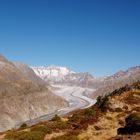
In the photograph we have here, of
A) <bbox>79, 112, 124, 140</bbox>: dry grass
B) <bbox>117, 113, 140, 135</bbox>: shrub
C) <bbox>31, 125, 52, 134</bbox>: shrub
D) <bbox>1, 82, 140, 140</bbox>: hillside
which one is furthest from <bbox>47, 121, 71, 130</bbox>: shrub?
<bbox>117, 113, 140, 135</bbox>: shrub

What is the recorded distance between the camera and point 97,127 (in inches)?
1836

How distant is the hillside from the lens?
40.9 metres

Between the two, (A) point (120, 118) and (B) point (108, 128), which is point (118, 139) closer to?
(B) point (108, 128)

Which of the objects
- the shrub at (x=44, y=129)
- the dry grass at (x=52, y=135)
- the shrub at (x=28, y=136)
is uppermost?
the shrub at (x=44, y=129)

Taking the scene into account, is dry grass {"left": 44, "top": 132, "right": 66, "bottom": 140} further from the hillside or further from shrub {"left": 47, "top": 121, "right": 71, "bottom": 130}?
shrub {"left": 47, "top": 121, "right": 71, "bottom": 130}

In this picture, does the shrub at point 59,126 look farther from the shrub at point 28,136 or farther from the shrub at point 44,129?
the shrub at point 28,136

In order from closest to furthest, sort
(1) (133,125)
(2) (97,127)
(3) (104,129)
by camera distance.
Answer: (1) (133,125) < (3) (104,129) < (2) (97,127)

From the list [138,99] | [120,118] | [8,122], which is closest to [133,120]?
[120,118]

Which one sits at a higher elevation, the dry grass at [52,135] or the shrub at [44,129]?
the shrub at [44,129]

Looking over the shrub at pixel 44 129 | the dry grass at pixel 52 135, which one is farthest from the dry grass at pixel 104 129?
the shrub at pixel 44 129

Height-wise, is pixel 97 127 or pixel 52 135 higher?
pixel 97 127

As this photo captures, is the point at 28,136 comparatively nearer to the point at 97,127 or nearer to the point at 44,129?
the point at 44,129

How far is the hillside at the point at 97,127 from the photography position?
40906 mm

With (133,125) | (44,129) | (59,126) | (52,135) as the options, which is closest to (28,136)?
(52,135)
